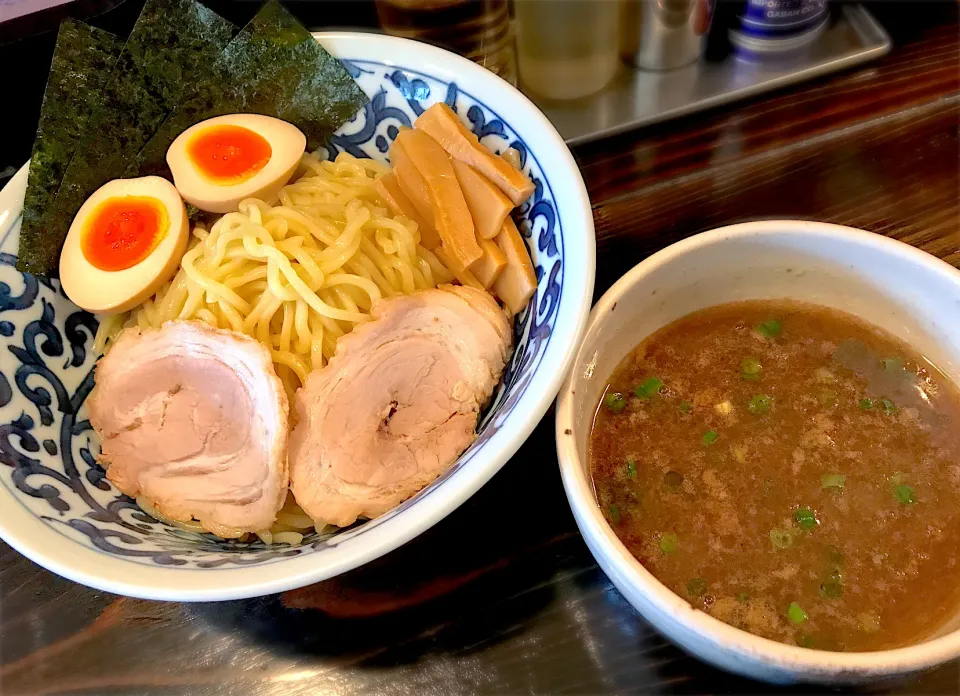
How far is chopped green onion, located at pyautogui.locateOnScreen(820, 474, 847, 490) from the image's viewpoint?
3.36 feet

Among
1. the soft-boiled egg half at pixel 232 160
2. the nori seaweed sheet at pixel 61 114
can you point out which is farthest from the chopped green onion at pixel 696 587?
the nori seaweed sheet at pixel 61 114

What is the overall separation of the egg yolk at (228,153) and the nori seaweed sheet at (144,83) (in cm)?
13

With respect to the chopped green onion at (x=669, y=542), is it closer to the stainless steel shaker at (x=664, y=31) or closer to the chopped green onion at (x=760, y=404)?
the chopped green onion at (x=760, y=404)

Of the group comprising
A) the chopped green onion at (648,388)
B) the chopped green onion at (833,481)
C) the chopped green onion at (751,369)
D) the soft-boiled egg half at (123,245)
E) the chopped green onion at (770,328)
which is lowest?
the chopped green onion at (833,481)

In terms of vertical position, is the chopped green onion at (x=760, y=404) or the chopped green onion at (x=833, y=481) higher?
the chopped green onion at (x=760, y=404)

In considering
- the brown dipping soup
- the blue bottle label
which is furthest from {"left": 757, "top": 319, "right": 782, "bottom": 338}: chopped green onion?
the blue bottle label

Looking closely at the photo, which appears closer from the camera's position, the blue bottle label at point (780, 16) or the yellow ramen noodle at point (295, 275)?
the yellow ramen noodle at point (295, 275)

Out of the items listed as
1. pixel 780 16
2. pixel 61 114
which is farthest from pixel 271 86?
pixel 780 16

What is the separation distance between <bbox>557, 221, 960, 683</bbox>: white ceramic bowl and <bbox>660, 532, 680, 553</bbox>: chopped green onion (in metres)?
0.12

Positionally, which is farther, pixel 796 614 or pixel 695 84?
pixel 695 84

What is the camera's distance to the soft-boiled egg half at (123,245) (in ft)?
4.12

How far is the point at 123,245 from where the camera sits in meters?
1.28

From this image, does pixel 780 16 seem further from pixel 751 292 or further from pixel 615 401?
pixel 615 401

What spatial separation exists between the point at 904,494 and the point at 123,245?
1331mm
